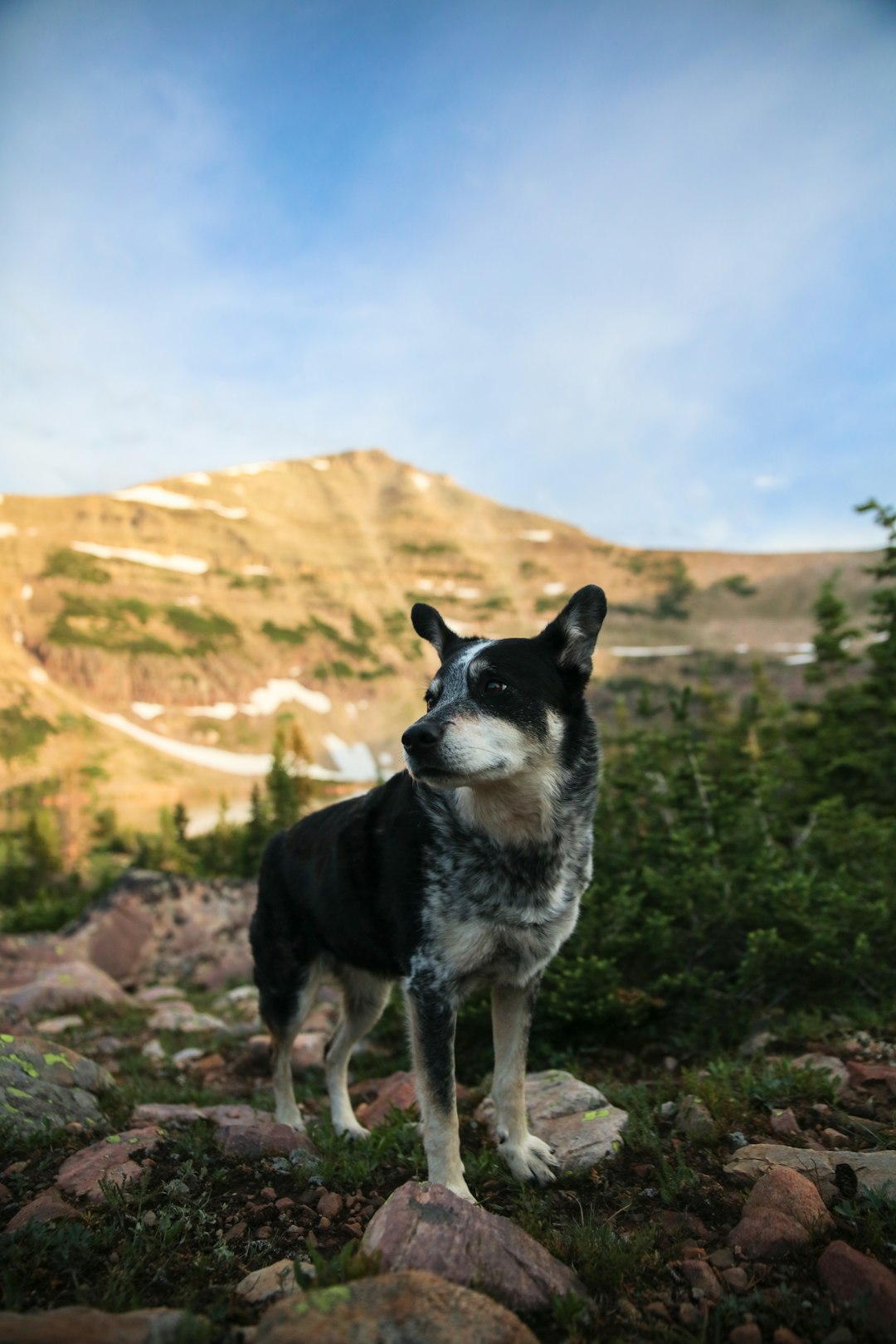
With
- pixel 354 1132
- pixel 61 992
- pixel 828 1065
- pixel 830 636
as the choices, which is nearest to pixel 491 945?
pixel 354 1132

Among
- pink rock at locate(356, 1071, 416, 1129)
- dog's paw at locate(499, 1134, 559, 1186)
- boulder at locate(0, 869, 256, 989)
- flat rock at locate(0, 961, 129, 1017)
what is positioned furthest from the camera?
boulder at locate(0, 869, 256, 989)

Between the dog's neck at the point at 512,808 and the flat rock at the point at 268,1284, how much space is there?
7.52ft

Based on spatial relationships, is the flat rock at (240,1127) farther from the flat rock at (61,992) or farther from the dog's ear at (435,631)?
the flat rock at (61,992)

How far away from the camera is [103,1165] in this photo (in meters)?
4.42

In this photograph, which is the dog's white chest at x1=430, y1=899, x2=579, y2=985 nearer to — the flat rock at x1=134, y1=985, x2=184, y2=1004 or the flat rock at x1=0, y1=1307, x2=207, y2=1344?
the flat rock at x1=0, y1=1307, x2=207, y2=1344

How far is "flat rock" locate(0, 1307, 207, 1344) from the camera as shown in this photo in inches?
92.0

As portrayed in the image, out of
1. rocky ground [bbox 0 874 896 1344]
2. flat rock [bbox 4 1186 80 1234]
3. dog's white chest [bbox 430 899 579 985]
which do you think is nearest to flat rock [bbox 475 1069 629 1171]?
rocky ground [bbox 0 874 896 1344]

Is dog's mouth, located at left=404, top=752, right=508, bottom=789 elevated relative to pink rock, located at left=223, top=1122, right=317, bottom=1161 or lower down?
elevated

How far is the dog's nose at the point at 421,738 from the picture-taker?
4.15 meters

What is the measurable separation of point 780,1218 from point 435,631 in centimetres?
385

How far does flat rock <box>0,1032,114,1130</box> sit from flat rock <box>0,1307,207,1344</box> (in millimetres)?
2925

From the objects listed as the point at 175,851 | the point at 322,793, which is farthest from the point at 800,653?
the point at 175,851

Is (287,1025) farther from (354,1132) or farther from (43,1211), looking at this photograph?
(43,1211)

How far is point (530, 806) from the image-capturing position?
→ 4.71 metres
